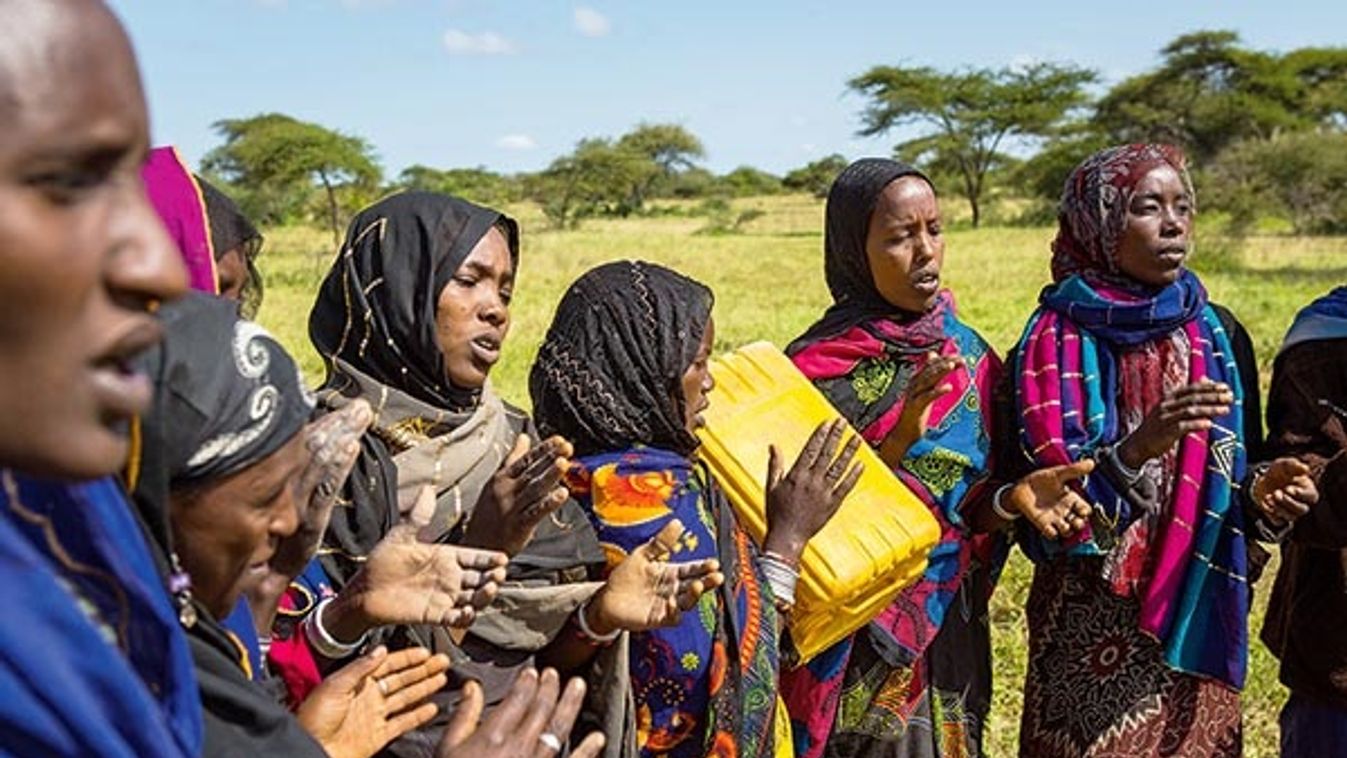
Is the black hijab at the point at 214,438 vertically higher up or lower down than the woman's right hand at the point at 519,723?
higher up

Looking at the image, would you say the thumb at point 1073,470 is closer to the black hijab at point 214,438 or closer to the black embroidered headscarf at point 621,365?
the black embroidered headscarf at point 621,365

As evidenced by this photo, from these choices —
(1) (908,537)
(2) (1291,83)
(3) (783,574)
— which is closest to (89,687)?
(3) (783,574)

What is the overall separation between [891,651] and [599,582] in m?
1.09

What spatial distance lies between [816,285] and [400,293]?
705 inches

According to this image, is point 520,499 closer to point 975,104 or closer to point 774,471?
point 774,471

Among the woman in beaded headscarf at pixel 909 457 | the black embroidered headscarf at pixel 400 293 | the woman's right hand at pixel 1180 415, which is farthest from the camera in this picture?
the woman in beaded headscarf at pixel 909 457

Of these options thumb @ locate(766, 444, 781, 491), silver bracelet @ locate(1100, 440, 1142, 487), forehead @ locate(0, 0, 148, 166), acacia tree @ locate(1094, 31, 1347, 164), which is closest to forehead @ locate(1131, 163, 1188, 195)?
silver bracelet @ locate(1100, 440, 1142, 487)

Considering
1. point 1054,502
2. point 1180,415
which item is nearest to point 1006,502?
point 1054,502

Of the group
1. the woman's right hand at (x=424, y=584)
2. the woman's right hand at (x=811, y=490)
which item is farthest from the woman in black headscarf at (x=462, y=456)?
the woman's right hand at (x=811, y=490)

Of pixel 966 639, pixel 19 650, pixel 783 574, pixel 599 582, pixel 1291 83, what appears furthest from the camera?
pixel 1291 83

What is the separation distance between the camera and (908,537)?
9.89ft

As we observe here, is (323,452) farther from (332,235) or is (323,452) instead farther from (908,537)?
(332,235)

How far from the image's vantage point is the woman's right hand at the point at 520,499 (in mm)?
2262

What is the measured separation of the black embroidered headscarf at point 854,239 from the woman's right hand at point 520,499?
4.46ft
